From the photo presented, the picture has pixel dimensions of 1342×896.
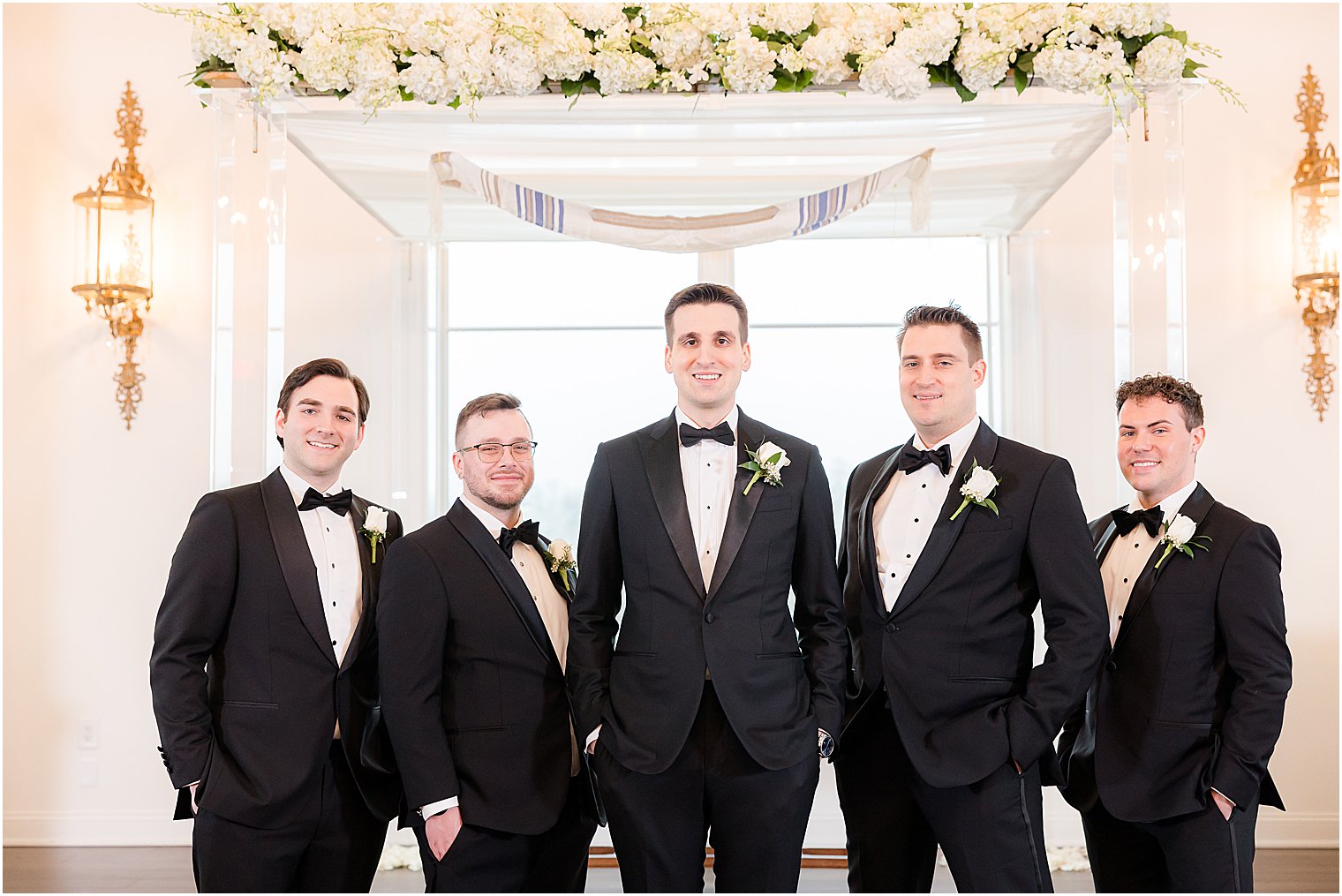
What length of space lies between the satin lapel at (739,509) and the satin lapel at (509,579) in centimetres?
48

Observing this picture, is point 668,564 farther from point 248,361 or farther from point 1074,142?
point 1074,142

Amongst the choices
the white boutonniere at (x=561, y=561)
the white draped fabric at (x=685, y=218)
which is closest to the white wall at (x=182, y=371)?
the white draped fabric at (x=685, y=218)

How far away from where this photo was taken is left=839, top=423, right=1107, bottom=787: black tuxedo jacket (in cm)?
251

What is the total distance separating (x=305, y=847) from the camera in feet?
8.66

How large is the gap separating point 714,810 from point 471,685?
2.24ft

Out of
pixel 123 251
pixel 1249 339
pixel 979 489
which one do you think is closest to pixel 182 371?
pixel 123 251

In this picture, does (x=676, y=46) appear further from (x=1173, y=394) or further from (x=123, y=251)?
(x=123, y=251)

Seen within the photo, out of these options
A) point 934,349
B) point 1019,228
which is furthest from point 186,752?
point 1019,228

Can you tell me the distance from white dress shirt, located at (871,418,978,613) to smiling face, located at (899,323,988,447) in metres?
0.07

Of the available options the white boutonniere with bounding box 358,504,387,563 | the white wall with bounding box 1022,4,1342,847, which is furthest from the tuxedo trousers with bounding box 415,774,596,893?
the white wall with bounding box 1022,4,1342,847

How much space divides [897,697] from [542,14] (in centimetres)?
227

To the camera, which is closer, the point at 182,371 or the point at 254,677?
the point at 254,677

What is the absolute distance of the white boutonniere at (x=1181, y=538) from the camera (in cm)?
273

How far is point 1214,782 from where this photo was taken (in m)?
2.59
